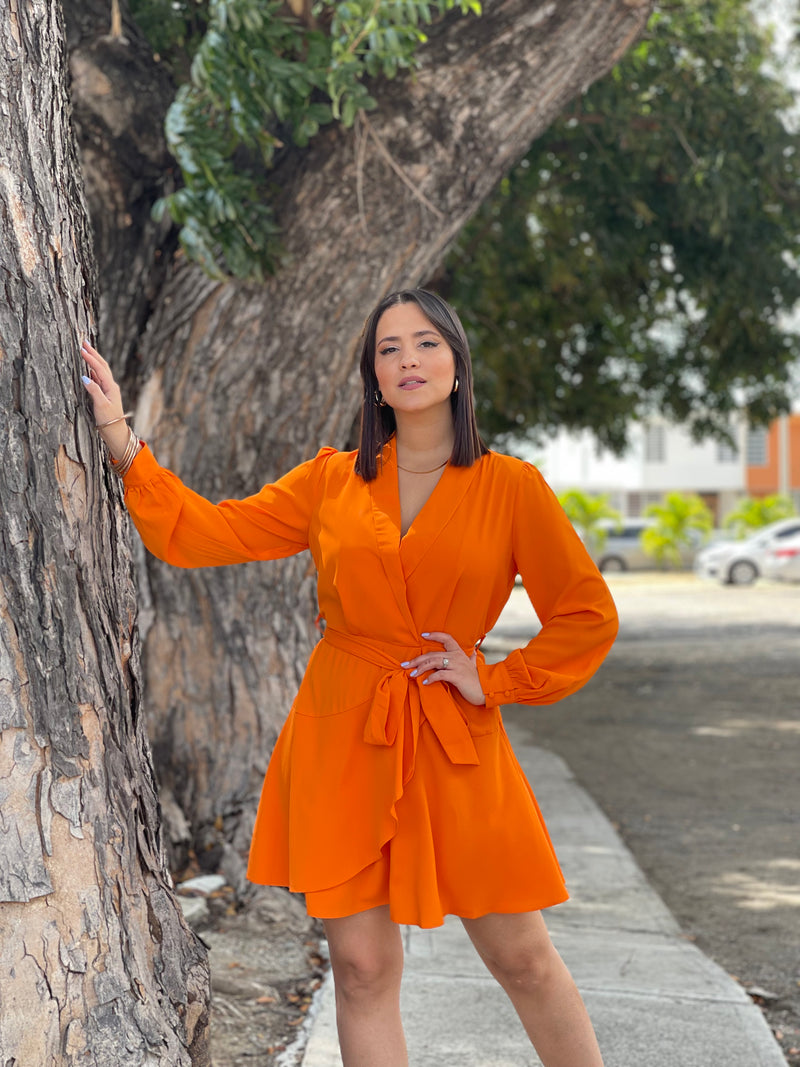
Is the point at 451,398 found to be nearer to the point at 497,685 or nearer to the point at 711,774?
the point at 497,685

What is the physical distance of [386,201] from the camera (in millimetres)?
4551

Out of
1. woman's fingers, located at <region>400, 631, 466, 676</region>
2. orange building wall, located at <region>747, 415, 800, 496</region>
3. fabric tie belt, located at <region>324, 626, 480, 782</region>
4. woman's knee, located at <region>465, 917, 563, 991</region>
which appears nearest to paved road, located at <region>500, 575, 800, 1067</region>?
woman's knee, located at <region>465, 917, 563, 991</region>

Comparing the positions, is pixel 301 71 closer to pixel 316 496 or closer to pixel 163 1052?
pixel 316 496

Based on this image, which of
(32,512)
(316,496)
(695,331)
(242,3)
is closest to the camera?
(32,512)

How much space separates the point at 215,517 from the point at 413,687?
1.94 ft

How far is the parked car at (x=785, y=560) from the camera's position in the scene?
26.9 metres

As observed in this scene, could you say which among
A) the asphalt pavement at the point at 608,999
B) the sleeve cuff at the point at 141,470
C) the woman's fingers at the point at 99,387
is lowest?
the asphalt pavement at the point at 608,999

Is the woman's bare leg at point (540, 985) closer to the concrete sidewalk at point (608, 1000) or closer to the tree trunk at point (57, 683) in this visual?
the tree trunk at point (57, 683)

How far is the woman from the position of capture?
95.2 inches

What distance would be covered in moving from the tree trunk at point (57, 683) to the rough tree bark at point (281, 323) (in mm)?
2201

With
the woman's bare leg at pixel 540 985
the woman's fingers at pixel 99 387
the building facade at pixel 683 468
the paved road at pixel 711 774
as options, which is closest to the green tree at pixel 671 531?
the building facade at pixel 683 468

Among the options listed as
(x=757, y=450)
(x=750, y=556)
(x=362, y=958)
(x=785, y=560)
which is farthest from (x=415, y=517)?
(x=757, y=450)

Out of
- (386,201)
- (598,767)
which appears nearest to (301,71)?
(386,201)

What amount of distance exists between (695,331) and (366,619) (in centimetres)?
1178
